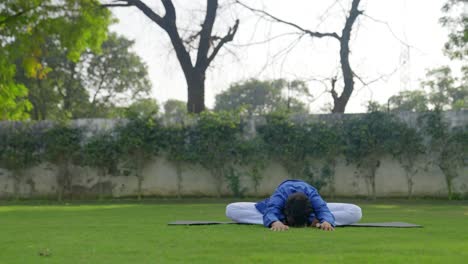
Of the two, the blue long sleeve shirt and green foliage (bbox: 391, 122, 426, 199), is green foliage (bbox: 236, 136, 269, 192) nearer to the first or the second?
green foliage (bbox: 391, 122, 426, 199)

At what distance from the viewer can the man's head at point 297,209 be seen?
21.0ft

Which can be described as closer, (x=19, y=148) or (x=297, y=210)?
(x=297, y=210)

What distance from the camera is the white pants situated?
7.18 m

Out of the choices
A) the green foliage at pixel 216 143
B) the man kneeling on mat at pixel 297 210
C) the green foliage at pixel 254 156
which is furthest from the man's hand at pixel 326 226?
the green foliage at pixel 216 143

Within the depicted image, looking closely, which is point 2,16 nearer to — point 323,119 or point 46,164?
point 46,164

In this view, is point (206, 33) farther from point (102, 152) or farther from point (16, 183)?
point (16, 183)

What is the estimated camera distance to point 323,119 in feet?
54.2

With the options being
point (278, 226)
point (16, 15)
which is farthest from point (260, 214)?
point (16, 15)

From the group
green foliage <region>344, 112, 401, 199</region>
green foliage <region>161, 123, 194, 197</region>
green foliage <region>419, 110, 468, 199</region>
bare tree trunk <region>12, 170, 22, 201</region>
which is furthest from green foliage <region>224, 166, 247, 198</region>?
bare tree trunk <region>12, 170, 22, 201</region>

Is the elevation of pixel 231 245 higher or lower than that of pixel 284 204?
lower

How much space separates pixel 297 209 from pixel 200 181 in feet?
34.6

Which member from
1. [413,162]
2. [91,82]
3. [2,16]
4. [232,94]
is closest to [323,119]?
[413,162]

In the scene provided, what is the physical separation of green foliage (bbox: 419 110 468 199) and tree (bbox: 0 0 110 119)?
29.6 feet

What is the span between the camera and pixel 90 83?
32156mm
